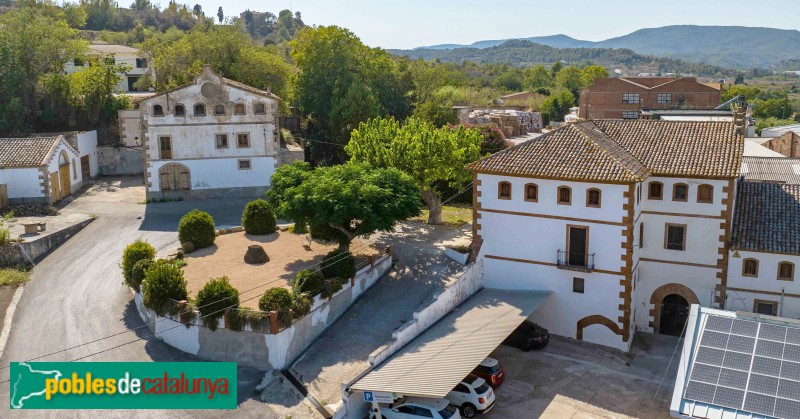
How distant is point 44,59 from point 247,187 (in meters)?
25.5

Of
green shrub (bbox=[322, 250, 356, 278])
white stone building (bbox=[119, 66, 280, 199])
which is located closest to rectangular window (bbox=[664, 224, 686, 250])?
green shrub (bbox=[322, 250, 356, 278])

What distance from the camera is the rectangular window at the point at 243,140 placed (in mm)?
51406

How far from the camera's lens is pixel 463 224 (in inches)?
1736

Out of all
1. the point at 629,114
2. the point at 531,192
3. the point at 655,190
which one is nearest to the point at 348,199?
the point at 531,192

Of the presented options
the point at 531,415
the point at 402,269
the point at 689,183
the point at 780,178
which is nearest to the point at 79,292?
the point at 402,269

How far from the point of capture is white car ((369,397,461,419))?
23.7 meters

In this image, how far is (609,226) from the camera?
31.4m

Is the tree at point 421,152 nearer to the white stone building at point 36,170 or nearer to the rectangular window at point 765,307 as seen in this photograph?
the rectangular window at point 765,307

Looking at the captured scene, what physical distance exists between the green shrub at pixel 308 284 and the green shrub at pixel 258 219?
1217 cm

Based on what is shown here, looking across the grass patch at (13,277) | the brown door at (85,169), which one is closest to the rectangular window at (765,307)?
the grass patch at (13,277)

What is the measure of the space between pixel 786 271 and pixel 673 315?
543 centimetres

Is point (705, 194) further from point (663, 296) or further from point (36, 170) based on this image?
point (36, 170)

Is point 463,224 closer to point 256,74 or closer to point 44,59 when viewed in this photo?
point 256,74

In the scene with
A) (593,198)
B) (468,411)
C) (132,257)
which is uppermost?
(593,198)
